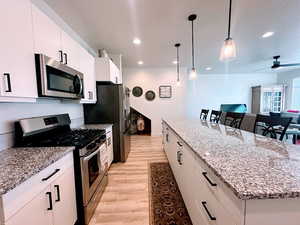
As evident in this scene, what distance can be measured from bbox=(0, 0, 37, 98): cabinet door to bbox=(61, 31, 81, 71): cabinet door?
585 millimetres

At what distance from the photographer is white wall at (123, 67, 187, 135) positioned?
19.9 ft

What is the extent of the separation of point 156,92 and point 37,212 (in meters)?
5.35

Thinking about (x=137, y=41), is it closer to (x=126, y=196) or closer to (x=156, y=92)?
(x=156, y=92)

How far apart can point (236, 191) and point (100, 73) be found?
322 centimetres

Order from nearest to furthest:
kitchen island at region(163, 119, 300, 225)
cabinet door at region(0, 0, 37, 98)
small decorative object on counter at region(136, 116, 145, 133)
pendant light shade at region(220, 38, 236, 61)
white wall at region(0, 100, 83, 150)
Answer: kitchen island at region(163, 119, 300, 225)
cabinet door at region(0, 0, 37, 98)
white wall at region(0, 100, 83, 150)
pendant light shade at region(220, 38, 236, 61)
small decorative object on counter at region(136, 116, 145, 133)

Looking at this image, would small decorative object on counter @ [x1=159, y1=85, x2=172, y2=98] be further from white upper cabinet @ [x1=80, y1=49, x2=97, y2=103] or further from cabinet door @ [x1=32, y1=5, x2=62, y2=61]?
cabinet door @ [x1=32, y1=5, x2=62, y2=61]

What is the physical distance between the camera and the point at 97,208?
1.89 m

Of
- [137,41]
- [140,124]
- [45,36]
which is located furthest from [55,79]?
[140,124]

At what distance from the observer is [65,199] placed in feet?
4.40

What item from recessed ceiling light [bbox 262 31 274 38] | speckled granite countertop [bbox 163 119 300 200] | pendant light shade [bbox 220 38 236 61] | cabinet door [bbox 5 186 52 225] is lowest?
cabinet door [bbox 5 186 52 225]

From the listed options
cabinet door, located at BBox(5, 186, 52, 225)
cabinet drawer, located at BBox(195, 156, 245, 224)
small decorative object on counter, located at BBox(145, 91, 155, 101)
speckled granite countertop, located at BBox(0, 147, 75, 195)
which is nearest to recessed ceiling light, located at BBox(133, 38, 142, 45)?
small decorative object on counter, located at BBox(145, 91, 155, 101)

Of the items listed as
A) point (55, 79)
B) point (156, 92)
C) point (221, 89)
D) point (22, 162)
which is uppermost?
point (221, 89)

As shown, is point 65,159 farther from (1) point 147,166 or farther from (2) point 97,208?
(1) point 147,166

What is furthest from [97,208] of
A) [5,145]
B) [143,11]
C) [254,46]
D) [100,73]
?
[254,46]
